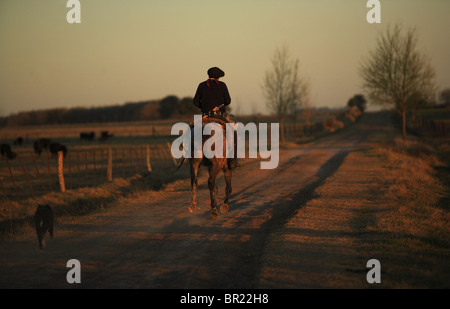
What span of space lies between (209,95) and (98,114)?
435ft

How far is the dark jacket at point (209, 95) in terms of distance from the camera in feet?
32.5

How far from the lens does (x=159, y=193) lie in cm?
1378

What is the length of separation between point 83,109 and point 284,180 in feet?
430

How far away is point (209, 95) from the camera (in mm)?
9906

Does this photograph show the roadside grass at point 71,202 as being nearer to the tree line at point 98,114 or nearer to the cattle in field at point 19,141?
the cattle in field at point 19,141

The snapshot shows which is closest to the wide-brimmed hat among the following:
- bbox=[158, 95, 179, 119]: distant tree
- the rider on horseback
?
the rider on horseback

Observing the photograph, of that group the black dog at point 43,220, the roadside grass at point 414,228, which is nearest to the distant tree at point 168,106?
the roadside grass at point 414,228

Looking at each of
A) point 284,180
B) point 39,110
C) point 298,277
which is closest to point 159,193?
point 284,180

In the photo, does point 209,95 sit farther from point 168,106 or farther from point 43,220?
point 168,106

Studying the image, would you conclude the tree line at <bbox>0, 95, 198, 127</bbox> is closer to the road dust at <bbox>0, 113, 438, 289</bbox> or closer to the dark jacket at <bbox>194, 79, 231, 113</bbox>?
the road dust at <bbox>0, 113, 438, 289</bbox>

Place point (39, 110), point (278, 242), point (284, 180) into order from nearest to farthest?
1. point (278, 242)
2. point (284, 180)
3. point (39, 110)

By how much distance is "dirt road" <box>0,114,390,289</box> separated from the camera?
5574mm

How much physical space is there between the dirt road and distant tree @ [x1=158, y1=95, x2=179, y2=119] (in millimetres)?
106165

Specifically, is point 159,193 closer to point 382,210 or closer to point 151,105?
point 382,210
